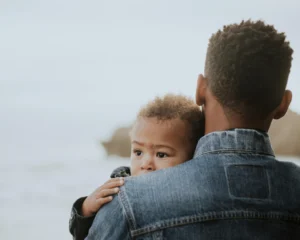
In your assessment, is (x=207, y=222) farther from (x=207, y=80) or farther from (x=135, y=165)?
(x=135, y=165)

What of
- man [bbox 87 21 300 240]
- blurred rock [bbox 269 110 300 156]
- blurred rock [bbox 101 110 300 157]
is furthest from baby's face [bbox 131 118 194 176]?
blurred rock [bbox 269 110 300 156]

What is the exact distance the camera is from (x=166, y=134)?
4.15ft

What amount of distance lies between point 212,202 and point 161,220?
0.09m

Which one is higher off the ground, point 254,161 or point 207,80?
point 207,80

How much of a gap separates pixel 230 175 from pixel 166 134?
1.51ft

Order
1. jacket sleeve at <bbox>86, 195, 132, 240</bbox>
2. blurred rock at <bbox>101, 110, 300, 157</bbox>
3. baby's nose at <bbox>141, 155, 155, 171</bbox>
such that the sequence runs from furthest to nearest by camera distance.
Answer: blurred rock at <bbox>101, 110, 300, 157</bbox> < baby's nose at <bbox>141, 155, 155, 171</bbox> < jacket sleeve at <bbox>86, 195, 132, 240</bbox>

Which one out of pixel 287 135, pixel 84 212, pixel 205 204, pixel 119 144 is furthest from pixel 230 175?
pixel 119 144

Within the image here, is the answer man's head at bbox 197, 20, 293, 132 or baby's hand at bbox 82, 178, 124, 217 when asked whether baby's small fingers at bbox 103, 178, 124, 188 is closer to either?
baby's hand at bbox 82, 178, 124, 217

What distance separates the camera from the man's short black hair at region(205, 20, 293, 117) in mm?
847

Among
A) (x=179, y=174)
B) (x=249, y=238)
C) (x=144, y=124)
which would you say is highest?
(x=144, y=124)

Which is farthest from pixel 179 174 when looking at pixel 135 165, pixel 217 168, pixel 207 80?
pixel 135 165

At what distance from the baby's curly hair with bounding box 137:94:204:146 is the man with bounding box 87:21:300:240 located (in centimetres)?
36

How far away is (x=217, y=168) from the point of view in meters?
0.82

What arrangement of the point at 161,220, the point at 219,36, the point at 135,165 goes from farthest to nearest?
the point at 135,165
the point at 219,36
the point at 161,220
